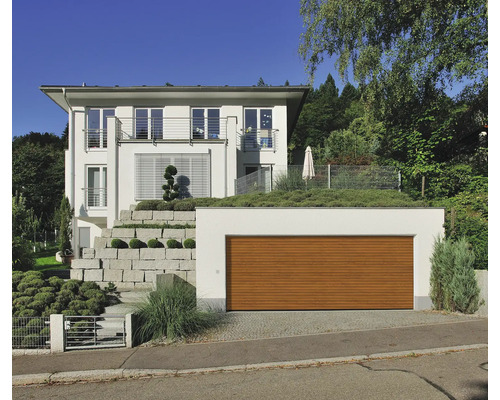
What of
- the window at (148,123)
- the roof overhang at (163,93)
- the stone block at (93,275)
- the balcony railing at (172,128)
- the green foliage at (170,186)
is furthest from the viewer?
the window at (148,123)

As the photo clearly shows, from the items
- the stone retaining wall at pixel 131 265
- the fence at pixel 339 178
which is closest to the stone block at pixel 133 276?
the stone retaining wall at pixel 131 265

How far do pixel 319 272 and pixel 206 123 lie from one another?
12.2 m

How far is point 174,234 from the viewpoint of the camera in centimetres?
1338

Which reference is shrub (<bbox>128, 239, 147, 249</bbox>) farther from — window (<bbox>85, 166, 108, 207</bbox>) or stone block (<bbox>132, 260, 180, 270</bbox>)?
window (<bbox>85, 166, 108, 207</bbox>)

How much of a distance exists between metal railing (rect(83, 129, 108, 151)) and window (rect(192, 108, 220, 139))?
16.3 feet

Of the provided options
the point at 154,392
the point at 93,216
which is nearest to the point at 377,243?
the point at 154,392

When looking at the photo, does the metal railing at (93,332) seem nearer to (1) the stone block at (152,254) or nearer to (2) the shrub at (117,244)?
(1) the stone block at (152,254)

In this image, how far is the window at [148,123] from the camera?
19697mm

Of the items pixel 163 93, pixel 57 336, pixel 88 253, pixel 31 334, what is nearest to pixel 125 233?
pixel 88 253

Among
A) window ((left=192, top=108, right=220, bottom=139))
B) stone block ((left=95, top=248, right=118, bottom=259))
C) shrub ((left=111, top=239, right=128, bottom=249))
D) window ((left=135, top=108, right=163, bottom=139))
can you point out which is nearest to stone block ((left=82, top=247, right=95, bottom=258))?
stone block ((left=95, top=248, right=118, bottom=259))

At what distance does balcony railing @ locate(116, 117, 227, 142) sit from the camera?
19531 mm

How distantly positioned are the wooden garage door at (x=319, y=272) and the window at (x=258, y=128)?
34.8ft

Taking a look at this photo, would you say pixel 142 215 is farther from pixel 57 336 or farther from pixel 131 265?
pixel 57 336
